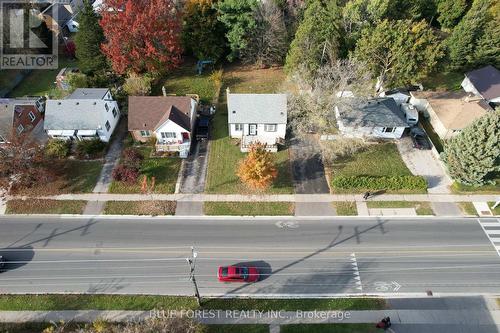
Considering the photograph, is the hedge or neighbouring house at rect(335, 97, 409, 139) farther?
neighbouring house at rect(335, 97, 409, 139)

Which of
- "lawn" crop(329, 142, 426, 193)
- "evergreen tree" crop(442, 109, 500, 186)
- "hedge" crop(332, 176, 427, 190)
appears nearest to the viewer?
"evergreen tree" crop(442, 109, 500, 186)

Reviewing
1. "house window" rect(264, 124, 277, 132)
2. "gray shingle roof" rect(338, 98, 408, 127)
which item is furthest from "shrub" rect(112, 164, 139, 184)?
"gray shingle roof" rect(338, 98, 408, 127)

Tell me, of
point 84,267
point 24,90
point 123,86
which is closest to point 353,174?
point 84,267

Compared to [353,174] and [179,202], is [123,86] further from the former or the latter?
[353,174]

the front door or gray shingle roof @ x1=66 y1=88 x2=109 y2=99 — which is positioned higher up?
gray shingle roof @ x1=66 y1=88 x2=109 y2=99

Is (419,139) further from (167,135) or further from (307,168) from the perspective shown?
(167,135)

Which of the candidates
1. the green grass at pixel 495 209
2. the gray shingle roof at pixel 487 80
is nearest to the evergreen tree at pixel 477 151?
the green grass at pixel 495 209

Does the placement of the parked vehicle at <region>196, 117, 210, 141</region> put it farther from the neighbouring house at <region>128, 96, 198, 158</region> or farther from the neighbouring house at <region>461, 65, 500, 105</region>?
the neighbouring house at <region>461, 65, 500, 105</region>
